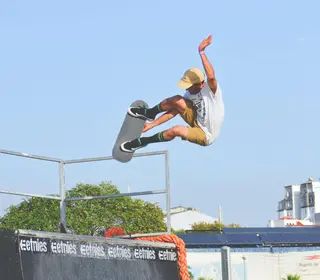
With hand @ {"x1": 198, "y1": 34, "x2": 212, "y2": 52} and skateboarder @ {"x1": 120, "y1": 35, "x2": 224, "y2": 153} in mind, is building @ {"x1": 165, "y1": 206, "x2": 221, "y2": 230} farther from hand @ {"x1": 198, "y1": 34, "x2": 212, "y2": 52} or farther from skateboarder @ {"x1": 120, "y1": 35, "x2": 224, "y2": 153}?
hand @ {"x1": 198, "y1": 34, "x2": 212, "y2": 52}

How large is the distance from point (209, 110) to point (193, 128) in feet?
1.07

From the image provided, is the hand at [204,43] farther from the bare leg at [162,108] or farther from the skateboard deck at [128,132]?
the skateboard deck at [128,132]

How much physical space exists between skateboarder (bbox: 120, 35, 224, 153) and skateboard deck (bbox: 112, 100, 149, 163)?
3.4 inches

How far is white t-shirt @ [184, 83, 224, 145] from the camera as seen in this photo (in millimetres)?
11562

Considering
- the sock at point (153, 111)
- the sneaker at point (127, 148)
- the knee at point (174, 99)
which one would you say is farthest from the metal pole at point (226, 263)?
the sock at point (153, 111)

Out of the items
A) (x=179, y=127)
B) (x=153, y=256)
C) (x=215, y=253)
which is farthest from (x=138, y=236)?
(x=215, y=253)

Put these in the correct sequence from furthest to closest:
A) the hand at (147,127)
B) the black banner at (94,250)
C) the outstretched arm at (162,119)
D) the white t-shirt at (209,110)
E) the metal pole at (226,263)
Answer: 1. the hand at (147,127)
2. the outstretched arm at (162,119)
3. the white t-shirt at (209,110)
4. the metal pole at (226,263)
5. the black banner at (94,250)

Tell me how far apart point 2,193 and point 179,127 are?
2495 mm

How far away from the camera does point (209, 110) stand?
38.0ft

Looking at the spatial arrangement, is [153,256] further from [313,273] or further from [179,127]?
[313,273]

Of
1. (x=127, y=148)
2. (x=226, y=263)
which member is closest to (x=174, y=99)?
(x=127, y=148)

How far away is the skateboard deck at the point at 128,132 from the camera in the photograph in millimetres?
11977

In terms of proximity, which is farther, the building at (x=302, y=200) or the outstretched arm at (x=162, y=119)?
the building at (x=302, y=200)

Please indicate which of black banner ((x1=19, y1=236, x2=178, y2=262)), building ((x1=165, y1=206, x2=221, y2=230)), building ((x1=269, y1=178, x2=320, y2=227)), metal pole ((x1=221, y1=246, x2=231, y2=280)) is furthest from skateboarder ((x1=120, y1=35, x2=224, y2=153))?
building ((x1=269, y1=178, x2=320, y2=227))
